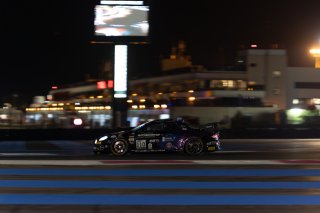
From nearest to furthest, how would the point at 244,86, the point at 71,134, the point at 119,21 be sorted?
the point at 71,134
the point at 119,21
the point at 244,86

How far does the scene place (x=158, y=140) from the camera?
17188 mm

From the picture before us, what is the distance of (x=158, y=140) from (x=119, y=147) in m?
1.29

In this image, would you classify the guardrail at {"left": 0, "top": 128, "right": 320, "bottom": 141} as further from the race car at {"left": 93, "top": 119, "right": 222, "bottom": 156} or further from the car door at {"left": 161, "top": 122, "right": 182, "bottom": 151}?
the car door at {"left": 161, "top": 122, "right": 182, "bottom": 151}

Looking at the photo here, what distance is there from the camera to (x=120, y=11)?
1367 inches

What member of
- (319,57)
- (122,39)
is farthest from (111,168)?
(319,57)

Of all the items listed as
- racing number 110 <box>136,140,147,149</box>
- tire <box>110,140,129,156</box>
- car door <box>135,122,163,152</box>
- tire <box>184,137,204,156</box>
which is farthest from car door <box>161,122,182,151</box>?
tire <box>110,140,129,156</box>

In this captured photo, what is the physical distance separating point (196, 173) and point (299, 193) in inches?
125

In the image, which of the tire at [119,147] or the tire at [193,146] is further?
the tire at [193,146]

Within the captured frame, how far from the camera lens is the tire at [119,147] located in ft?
56.1

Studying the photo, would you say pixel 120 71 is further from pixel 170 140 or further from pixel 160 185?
pixel 160 185

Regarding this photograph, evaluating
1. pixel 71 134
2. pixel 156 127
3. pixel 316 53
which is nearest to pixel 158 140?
pixel 156 127

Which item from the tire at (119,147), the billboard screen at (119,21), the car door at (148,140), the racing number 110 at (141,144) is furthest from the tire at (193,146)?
the billboard screen at (119,21)

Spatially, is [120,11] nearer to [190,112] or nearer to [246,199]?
[190,112]

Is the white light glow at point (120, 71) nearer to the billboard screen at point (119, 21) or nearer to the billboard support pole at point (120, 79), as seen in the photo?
the billboard support pole at point (120, 79)
